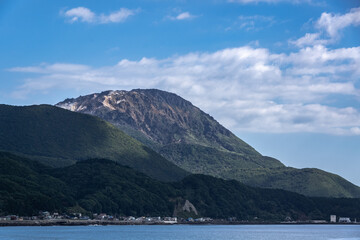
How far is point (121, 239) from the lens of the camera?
643 feet

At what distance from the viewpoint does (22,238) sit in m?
185

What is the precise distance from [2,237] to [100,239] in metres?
28.9

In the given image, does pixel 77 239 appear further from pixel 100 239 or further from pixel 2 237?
pixel 2 237

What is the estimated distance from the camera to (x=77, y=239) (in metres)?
190

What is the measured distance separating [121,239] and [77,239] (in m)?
14.0

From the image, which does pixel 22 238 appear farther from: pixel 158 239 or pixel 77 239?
pixel 158 239

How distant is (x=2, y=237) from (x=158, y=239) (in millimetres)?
47118

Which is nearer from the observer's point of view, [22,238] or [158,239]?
[22,238]

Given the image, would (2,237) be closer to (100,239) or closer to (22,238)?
(22,238)

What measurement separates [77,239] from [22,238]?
15967mm

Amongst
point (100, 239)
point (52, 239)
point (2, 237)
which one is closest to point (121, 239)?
point (100, 239)

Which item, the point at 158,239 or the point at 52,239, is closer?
the point at 52,239

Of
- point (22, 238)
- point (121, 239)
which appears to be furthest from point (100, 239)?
point (22, 238)

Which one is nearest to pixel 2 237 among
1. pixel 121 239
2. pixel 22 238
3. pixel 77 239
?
pixel 22 238
